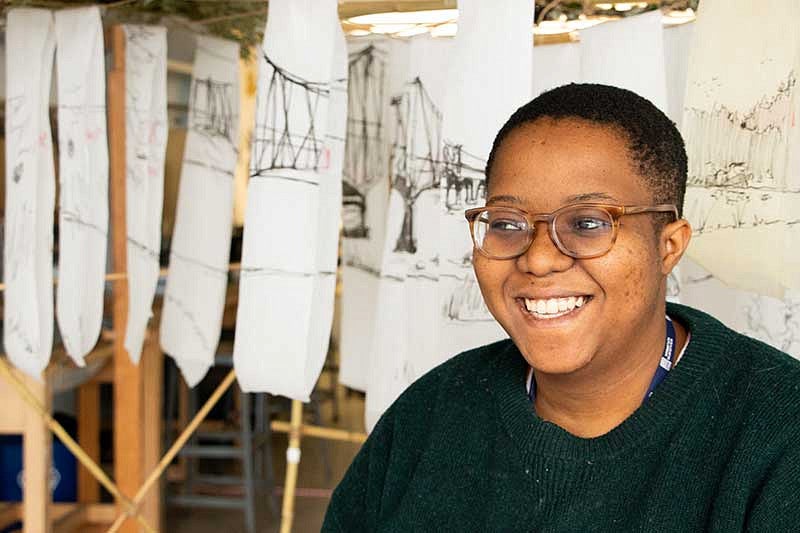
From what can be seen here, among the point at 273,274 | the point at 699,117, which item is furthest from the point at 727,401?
the point at 273,274

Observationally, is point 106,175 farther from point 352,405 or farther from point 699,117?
point 352,405

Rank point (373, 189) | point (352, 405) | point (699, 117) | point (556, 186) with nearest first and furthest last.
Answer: point (556, 186) → point (699, 117) → point (373, 189) → point (352, 405)

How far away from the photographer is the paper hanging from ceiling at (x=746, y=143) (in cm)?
132

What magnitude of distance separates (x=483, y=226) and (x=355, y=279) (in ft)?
2.90

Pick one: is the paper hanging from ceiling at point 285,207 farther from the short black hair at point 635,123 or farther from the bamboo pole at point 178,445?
the short black hair at point 635,123

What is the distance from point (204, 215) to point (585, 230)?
1124 millimetres

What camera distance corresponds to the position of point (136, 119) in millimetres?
1952

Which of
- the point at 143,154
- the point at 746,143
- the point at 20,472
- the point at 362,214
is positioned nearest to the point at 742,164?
the point at 746,143

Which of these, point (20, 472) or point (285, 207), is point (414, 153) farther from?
point (20, 472)

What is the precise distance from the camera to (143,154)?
1929mm

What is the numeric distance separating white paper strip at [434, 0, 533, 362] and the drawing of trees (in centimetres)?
7

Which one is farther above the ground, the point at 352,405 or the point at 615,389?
the point at 615,389

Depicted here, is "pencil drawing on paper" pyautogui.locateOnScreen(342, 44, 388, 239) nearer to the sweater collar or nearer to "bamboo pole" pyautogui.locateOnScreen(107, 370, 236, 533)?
"bamboo pole" pyautogui.locateOnScreen(107, 370, 236, 533)

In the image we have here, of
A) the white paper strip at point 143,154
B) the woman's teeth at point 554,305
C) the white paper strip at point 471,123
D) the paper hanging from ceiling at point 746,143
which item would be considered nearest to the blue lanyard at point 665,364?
the woman's teeth at point 554,305
